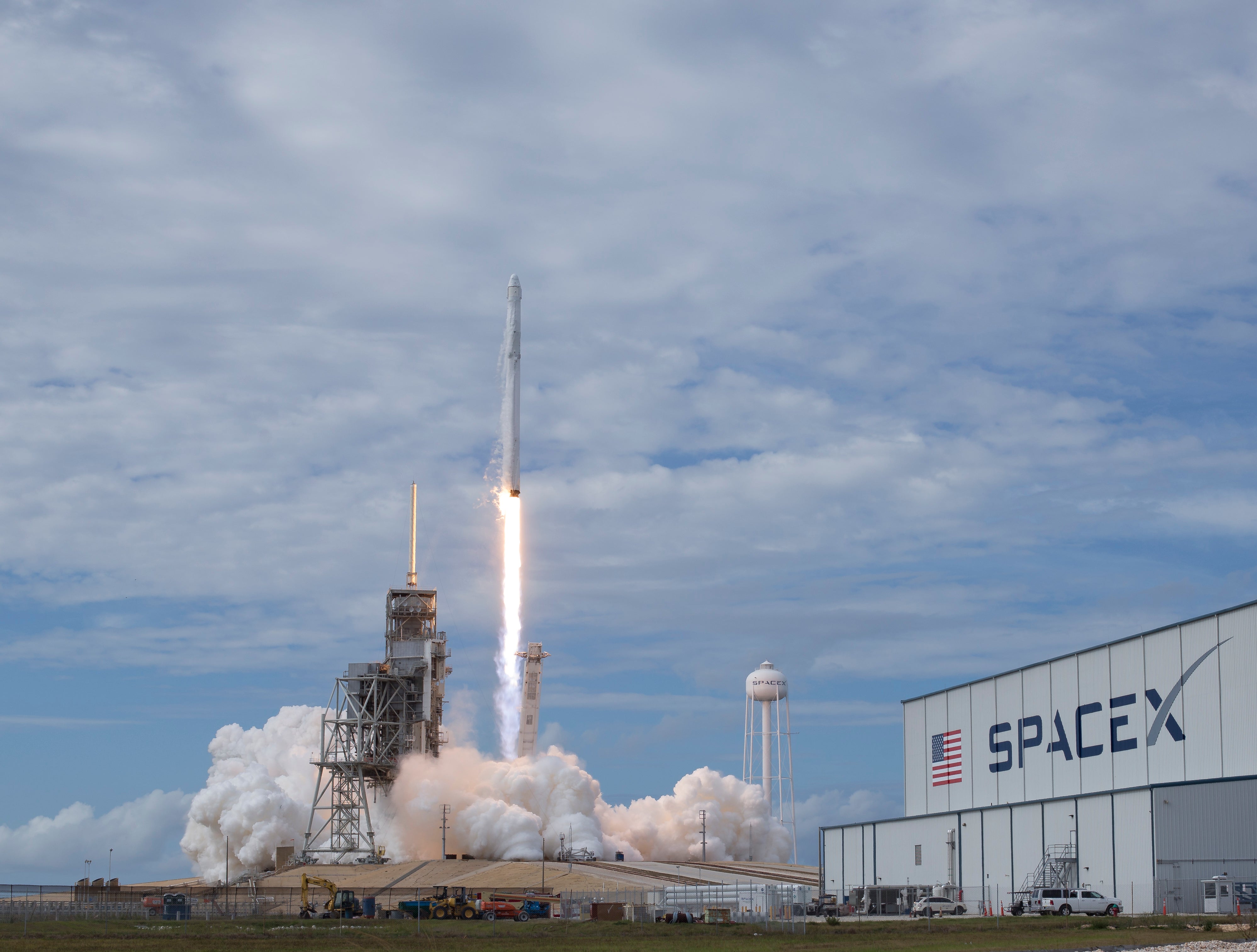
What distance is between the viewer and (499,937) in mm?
52219

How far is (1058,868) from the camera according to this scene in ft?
209

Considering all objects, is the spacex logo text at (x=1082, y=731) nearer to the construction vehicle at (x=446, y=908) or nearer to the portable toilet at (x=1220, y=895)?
the portable toilet at (x=1220, y=895)

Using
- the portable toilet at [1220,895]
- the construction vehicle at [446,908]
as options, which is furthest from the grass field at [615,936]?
the construction vehicle at [446,908]

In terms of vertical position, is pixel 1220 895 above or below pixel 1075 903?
above

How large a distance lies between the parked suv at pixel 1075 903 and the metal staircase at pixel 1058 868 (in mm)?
3954

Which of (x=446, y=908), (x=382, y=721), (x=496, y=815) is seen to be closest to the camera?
(x=446, y=908)

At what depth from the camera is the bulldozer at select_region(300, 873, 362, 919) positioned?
71.0m

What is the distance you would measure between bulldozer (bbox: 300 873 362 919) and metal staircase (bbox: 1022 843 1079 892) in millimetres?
33289

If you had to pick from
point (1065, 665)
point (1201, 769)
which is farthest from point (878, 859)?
point (1201, 769)

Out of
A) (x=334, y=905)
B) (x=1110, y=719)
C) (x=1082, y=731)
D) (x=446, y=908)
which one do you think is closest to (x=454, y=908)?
(x=446, y=908)

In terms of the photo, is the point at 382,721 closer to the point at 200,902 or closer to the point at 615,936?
the point at 200,902

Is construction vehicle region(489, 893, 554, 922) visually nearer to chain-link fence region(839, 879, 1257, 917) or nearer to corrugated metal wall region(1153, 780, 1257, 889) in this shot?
chain-link fence region(839, 879, 1257, 917)

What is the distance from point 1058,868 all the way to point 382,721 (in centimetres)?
6433

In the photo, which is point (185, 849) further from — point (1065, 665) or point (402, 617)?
point (1065, 665)
